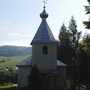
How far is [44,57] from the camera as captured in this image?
2823cm

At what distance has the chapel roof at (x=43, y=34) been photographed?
1112 inches

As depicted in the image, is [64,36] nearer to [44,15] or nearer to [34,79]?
[44,15]

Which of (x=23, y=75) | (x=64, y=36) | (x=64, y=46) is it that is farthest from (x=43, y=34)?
(x=64, y=36)

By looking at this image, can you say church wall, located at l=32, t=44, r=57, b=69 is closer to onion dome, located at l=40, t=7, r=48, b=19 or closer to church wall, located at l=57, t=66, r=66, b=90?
church wall, located at l=57, t=66, r=66, b=90

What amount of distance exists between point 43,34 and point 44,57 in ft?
6.99

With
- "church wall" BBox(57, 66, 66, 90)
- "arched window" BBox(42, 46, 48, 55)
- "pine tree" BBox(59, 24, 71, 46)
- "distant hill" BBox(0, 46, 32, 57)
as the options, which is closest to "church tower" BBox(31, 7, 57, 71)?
"arched window" BBox(42, 46, 48, 55)

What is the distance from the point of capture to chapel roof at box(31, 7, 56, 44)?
2825cm

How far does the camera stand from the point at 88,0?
105ft

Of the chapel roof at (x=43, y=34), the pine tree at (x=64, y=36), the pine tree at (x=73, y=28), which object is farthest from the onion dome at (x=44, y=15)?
the pine tree at (x=73, y=28)

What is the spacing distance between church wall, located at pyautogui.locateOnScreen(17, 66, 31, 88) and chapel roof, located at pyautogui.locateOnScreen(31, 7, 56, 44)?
246 cm

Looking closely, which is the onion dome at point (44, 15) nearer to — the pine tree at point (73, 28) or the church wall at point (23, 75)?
the church wall at point (23, 75)

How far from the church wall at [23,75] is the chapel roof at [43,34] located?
2.46 meters

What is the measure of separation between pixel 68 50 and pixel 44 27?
18836 millimetres

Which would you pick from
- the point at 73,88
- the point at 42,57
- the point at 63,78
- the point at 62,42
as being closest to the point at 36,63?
the point at 42,57
